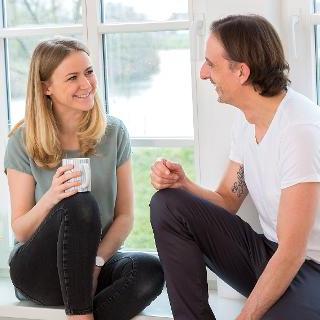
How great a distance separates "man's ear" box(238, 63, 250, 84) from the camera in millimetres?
2191

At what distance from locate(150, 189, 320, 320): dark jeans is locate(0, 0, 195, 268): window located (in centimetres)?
50

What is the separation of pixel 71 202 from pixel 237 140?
51cm

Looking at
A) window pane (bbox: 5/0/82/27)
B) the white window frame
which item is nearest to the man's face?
the white window frame

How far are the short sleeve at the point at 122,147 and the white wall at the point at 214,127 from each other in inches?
9.0

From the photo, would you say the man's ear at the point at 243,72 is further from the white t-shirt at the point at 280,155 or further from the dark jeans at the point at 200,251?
the dark jeans at the point at 200,251

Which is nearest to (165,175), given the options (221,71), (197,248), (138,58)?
(197,248)

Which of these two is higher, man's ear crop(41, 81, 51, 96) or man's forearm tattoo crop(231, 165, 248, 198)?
man's ear crop(41, 81, 51, 96)

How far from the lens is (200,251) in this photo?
2250mm

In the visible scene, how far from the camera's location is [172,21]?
2695 millimetres

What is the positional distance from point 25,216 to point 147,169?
20.6 inches

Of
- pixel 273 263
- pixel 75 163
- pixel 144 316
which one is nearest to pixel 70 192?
pixel 75 163

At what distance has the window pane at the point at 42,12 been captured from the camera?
9.45ft

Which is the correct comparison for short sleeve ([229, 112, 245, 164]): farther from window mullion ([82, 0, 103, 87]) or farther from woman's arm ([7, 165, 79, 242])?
window mullion ([82, 0, 103, 87])

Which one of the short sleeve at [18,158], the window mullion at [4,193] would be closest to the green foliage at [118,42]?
the window mullion at [4,193]
